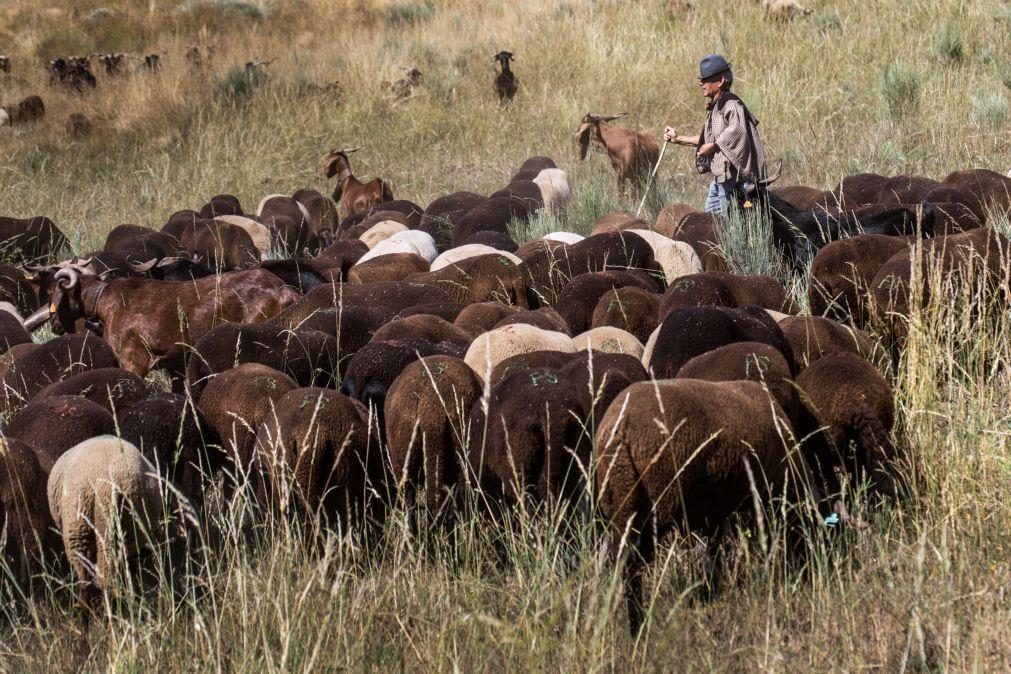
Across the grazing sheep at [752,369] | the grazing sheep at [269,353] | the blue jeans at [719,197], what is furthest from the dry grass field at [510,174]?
the blue jeans at [719,197]

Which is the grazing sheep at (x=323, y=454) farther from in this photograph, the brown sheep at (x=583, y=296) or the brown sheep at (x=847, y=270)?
the brown sheep at (x=847, y=270)

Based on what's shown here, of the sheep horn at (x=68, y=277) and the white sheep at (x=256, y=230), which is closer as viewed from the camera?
the sheep horn at (x=68, y=277)

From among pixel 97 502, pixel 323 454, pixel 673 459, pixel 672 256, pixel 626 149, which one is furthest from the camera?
pixel 626 149

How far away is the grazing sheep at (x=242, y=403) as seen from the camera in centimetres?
481

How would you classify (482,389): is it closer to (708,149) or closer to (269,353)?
(269,353)

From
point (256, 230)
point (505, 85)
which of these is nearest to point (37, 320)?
point (256, 230)

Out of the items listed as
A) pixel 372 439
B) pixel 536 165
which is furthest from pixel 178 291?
pixel 536 165

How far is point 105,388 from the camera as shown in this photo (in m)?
5.31

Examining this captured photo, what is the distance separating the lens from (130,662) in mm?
2975

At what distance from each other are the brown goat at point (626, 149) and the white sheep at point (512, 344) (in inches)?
329

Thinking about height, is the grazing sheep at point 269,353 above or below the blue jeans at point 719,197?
above

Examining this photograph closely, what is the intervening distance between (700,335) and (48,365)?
12.2 feet

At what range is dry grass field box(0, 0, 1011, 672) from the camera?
3.29 metres

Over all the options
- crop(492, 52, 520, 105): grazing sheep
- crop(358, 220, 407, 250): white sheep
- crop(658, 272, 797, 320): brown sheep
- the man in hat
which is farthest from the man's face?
crop(492, 52, 520, 105): grazing sheep
